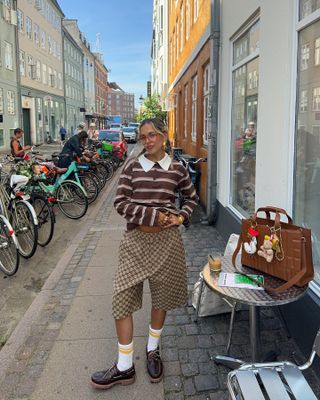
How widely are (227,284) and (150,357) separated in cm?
87

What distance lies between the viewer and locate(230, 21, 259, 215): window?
195 inches

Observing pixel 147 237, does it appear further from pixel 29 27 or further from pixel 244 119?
pixel 29 27

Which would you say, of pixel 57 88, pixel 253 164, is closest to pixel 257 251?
pixel 253 164

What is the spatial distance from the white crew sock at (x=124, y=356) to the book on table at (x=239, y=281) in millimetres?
763

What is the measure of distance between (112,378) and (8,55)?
28.5 meters

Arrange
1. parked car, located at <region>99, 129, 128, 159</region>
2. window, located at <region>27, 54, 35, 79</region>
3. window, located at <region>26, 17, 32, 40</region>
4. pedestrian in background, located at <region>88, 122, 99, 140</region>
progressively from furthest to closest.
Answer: window, located at <region>27, 54, 35, 79</region> → window, located at <region>26, 17, 32, 40</region> → pedestrian in background, located at <region>88, 122, 99, 140</region> → parked car, located at <region>99, 129, 128, 159</region>

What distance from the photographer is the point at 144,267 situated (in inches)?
110

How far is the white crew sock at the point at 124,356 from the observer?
111 inches

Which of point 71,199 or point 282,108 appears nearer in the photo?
point 282,108

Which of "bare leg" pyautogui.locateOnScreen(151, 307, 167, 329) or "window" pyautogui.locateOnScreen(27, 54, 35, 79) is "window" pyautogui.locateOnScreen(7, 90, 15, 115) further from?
"bare leg" pyautogui.locateOnScreen(151, 307, 167, 329)

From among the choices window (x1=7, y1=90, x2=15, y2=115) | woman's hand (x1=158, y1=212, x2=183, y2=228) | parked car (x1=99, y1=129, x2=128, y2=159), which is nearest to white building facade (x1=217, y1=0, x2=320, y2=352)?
woman's hand (x1=158, y1=212, x2=183, y2=228)

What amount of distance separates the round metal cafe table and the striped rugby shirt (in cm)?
47

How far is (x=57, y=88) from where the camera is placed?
141ft

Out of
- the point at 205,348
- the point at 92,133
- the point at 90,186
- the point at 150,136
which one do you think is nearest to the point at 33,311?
the point at 205,348
